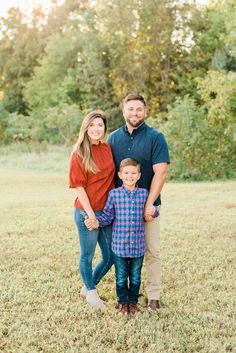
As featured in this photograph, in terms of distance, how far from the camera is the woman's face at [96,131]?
177 inches

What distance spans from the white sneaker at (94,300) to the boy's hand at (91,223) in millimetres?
637

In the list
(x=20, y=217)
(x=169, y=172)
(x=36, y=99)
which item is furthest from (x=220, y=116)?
(x=36, y=99)

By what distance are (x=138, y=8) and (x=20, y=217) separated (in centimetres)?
1742

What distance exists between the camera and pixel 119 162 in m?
4.55

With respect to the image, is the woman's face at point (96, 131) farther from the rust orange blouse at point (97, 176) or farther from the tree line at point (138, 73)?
the tree line at point (138, 73)

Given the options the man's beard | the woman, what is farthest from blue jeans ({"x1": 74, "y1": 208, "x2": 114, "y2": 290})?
the man's beard

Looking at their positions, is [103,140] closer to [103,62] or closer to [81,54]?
[103,62]

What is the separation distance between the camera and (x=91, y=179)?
4.49 metres

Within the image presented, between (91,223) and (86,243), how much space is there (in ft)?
0.85

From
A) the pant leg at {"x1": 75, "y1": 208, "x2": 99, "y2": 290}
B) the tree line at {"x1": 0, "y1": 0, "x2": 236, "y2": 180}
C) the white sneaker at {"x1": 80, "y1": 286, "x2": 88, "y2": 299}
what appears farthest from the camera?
the tree line at {"x1": 0, "y1": 0, "x2": 236, "y2": 180}

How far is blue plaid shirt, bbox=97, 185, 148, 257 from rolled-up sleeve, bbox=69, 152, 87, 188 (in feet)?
→ 0.85

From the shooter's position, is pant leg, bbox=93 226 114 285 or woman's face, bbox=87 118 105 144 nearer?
woman's face, bbox=87 118 105 144

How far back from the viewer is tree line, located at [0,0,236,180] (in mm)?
16688

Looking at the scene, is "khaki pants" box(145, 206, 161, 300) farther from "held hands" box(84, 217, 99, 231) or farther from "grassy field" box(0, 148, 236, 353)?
"held hands" box(84, 217, 99, 231)
